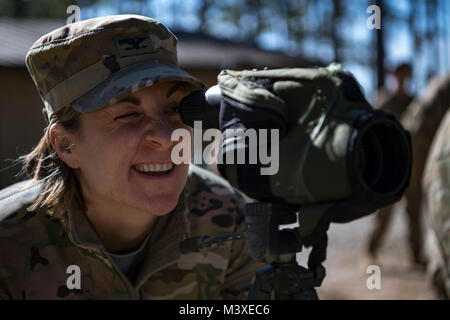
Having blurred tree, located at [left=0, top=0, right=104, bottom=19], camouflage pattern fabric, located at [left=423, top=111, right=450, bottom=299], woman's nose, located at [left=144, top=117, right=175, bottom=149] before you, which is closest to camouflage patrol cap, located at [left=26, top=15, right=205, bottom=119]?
woman's nose, located at [left=144, top=117, right=175, bottom=149]

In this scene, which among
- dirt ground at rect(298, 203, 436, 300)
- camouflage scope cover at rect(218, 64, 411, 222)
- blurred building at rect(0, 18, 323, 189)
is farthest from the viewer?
blurred building at rect(0, 18, 323, 189)

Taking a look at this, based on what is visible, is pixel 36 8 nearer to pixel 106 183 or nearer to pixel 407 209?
pixel 407 209

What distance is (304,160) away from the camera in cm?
129

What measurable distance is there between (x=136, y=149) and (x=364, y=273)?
3.91m

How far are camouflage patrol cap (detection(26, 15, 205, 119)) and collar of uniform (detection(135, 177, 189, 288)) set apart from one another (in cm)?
50

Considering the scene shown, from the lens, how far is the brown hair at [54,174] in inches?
74.4

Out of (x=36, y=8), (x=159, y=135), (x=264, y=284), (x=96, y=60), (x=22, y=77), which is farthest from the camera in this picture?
(x=36, y=8)

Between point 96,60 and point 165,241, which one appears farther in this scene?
→ point 165,241

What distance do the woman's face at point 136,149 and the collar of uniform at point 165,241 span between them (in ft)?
0.97

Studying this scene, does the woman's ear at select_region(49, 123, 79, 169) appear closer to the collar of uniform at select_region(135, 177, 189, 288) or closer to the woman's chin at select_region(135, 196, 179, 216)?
the woman's chin at select_region(135, 196, 179, 216)

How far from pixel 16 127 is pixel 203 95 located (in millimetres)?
8382

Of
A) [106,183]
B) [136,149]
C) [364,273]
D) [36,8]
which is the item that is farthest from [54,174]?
[36,8]

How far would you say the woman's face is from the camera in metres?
1.75

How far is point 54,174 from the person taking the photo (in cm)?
198
